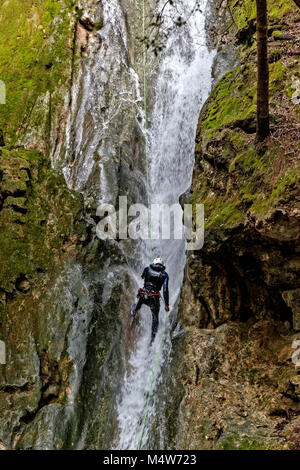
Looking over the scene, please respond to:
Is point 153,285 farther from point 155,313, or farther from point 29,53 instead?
point 29,53

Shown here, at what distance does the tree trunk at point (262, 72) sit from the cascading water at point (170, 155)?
3.78 meters

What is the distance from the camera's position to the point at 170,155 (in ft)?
50.4

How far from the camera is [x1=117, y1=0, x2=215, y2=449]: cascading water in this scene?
9.17 meters

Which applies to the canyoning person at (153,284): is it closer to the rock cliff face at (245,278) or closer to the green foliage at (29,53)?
the rock cliff face at (245,278)

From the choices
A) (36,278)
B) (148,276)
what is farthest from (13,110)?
(148,276)

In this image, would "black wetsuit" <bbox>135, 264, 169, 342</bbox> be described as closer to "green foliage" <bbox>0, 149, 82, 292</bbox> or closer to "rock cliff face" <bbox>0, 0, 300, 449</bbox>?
"rock cliff face" <bbox>0, 0, 300, 449</bbox>

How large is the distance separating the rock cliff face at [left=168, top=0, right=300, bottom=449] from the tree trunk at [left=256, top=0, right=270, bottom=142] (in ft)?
0.85

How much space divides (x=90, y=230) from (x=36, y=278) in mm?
2212

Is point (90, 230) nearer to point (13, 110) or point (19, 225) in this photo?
point (19, 225)

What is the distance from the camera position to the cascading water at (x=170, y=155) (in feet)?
30.1

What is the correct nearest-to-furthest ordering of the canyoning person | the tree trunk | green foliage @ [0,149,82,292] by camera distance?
the tree trunk, green foliage @ [0,149,82,292], the canyoning person

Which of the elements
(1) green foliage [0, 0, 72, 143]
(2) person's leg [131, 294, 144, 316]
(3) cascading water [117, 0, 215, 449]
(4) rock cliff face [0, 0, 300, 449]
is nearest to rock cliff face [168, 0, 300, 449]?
(4) rock cliff face [0, 0, 300, 449]
